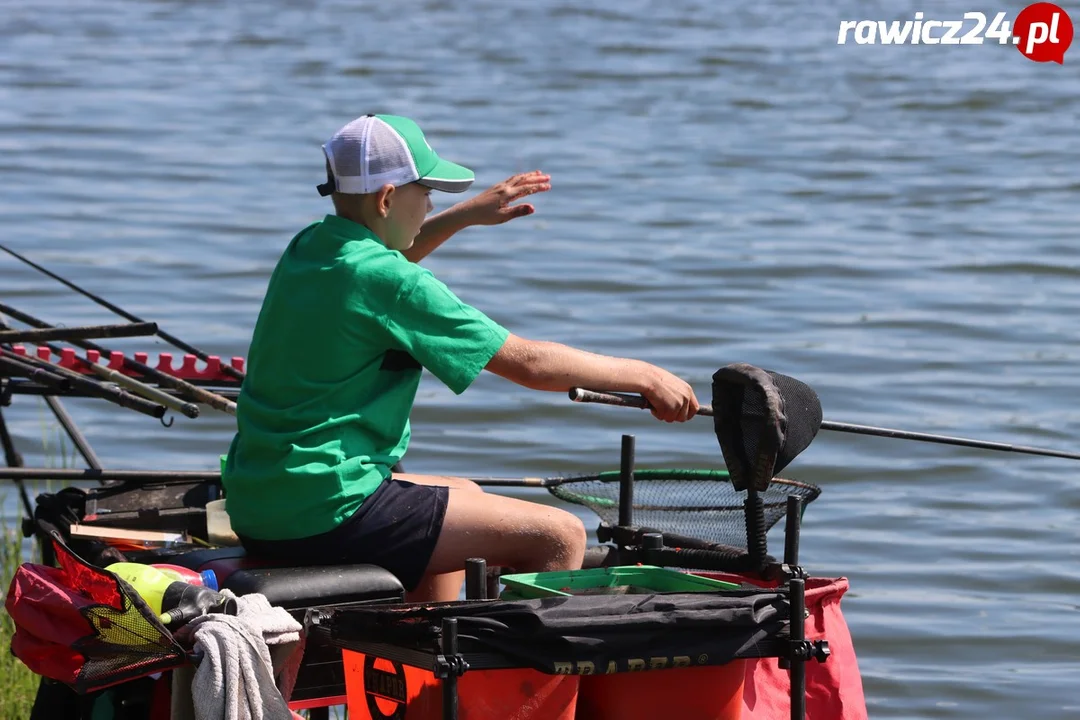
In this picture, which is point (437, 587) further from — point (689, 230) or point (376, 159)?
point (689, 230)

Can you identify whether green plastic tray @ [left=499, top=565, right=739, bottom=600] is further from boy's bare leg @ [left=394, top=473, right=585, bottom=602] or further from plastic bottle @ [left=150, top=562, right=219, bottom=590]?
plastic bottle @ [left=150, top=562, right=219, bottom=590]

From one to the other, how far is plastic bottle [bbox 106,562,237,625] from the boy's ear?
937 millimetres

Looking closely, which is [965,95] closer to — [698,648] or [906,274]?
[906,274]

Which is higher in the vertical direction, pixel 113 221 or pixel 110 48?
pixel 110 48

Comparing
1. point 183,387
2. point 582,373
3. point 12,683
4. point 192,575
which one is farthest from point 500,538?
point 12,683

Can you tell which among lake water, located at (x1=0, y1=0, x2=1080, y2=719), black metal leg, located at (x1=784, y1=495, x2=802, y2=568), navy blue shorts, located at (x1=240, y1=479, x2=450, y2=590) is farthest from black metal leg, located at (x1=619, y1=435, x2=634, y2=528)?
lake water, located at (x1=0, y1=0, x2=1080, y2=719)

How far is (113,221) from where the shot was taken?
14.0 meters

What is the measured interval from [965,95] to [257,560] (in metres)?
15.6

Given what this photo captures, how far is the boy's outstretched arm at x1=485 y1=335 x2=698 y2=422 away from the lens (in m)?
4.03

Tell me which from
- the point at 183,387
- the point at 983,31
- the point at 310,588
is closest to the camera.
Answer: the point at 310,588

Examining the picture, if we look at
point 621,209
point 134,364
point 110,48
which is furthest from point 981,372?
point 110,48

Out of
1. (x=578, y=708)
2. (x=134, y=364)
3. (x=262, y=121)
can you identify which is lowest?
(x=578, y=708)

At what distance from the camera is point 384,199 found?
407cm

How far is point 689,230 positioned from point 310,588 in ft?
34.7
